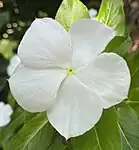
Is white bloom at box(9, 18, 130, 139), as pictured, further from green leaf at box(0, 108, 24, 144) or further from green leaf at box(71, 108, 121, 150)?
green leaf at box(0, 108, 24, 144)

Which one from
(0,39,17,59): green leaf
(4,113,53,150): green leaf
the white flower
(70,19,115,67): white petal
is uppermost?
(70,19,115,67): white petal

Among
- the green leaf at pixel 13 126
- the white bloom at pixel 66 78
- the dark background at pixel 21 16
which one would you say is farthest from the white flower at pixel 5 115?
the white bloom at pixel 66 78

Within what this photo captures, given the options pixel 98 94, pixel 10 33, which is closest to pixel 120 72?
pixel 98 94

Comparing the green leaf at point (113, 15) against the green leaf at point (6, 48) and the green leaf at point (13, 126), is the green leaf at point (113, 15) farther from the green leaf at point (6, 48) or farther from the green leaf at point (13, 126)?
the green leaf at point (6, 48)

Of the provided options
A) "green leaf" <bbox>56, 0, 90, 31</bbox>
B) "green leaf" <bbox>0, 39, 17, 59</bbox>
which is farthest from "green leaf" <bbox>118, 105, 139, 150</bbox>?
"green leaf" <bbox>0, 39, 17, 59</bbox>

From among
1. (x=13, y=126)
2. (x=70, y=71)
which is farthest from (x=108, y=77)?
(x=13, y=126)

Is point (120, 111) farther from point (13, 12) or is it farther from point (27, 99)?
point (13, 12)

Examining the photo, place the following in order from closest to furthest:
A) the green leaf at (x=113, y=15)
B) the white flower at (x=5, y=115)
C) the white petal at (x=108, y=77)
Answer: the white petal at (x=108, y=77), the green leaf at (x=113, y=15), the white flower at (x=5, y=115)
